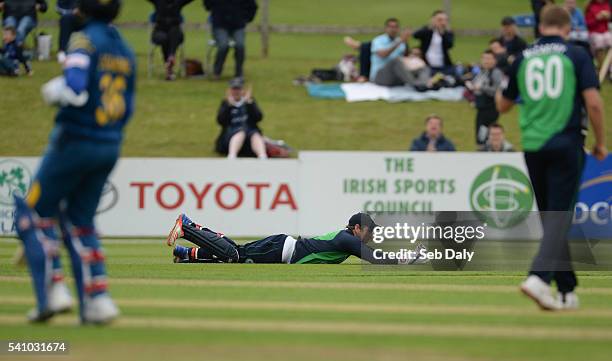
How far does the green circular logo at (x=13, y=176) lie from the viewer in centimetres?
2005

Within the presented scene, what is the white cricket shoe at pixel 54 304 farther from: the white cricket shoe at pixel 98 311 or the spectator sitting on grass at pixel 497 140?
the spectator sitting on grass at pixel 497 140

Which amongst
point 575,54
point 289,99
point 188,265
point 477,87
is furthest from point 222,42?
point 575,54

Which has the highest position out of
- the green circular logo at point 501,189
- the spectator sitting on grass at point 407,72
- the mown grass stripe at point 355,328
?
the spectator sitting on grass at point 407,72

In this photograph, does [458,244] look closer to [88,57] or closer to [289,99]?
[88,57]

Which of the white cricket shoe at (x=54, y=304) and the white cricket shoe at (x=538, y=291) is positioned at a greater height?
the white cricket shoe at (x=54, y=304)

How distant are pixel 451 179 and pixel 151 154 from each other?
687cm

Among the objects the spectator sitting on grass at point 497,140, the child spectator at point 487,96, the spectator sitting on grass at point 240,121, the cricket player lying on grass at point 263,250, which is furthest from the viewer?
the child spectator at point 487,96

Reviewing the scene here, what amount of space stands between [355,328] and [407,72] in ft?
61.9

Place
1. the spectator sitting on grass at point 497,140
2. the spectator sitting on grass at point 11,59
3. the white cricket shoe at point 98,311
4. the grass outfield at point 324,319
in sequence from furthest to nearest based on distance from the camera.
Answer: the spectator sitting on grass at point 11,59
the spectator sitting on grass at point 497,140
the white cricket shoe at point 98,311
the grass outfield at point 324,319

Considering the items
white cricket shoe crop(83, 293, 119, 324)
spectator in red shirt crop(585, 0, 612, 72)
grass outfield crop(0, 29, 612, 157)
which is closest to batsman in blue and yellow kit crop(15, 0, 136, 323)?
white cricket shoe crop(83, 293, 119, 324)

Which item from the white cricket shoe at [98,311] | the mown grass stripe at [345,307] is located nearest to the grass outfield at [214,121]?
the mown grass stripe at [345,307]

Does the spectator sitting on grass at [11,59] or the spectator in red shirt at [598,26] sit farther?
the spectator in red shirt at [598,26]

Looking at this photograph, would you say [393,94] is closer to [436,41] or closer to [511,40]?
[436,41]

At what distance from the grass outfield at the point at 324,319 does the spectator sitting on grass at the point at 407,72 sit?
14.0 m
